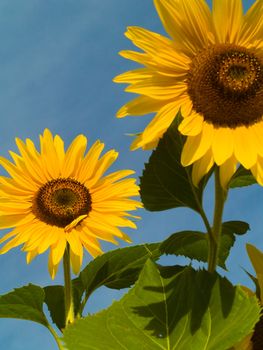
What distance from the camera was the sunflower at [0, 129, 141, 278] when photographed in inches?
124

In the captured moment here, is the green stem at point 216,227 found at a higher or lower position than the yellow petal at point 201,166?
lower

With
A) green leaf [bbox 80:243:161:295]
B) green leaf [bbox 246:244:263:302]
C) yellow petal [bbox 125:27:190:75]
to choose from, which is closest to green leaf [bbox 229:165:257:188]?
green leaf [bbox 246:244:263:302]

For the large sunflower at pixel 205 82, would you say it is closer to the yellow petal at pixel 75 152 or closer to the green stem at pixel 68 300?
the green stem at pixel 68 300

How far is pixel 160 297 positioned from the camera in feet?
5.72

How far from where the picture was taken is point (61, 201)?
3.61 metres

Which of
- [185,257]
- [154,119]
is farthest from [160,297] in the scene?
[154,119]

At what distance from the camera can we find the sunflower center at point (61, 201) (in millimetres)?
3504

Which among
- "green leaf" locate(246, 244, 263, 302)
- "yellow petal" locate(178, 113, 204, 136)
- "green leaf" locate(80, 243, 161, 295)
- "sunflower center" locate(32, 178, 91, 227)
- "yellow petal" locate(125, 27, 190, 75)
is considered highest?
"yellow petal" locate(125, 27, 190, 75)

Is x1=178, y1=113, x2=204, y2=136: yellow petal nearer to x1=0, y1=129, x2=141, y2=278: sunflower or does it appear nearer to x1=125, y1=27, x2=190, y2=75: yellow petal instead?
x1=125, y1=27, x2=190, y2=75: yellow petal

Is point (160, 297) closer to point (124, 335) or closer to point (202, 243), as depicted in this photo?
point (124, 335)

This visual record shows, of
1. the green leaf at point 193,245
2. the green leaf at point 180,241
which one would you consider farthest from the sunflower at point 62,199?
the green leaf at point 180,241

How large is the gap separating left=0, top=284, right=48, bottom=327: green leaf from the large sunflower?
104 centimetres

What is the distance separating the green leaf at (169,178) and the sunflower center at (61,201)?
1.57 meters

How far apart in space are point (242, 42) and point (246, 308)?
0.82 meters
